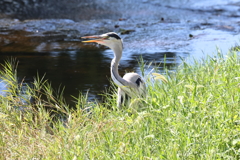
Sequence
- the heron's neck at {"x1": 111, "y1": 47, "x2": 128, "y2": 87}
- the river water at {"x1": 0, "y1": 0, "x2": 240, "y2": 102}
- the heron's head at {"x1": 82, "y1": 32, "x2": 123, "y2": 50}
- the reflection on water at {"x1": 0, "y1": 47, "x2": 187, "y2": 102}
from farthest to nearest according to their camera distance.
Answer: the river water at {"x1": 0, "y1": 0, "x2": 240, "y2": 102} → the reflection on water at {"x1": 0, "y1": 47, "x2": 187, "y2": 102} → the heron's head at {"x1": 82, "y1": 32, "x2": 123, "y2": 50} → the heron's neck at {"x1": 111, "y1": 47, "x2": 128, "y2": 87}

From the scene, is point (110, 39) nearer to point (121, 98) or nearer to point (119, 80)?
point (119, 80)

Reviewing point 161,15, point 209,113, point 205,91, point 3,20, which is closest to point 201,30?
point 161,15

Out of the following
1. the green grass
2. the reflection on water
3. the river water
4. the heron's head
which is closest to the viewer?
Answer: the green grass

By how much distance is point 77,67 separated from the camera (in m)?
7.84

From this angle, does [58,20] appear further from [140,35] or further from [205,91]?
[205,91]

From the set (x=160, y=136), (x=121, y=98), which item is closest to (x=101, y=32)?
(x=121, y=98)

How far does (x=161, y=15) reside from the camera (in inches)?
523

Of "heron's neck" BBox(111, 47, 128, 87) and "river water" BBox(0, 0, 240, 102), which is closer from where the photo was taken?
"heron's neck" BBox(111, 47, 128, 87)

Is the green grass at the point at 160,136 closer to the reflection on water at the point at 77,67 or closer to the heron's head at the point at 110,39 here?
the heron's head at the point at 110,39

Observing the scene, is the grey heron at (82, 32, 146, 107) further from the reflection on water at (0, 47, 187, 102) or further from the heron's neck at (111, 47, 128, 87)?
the reflection on water at (0, 47, 187, 102)

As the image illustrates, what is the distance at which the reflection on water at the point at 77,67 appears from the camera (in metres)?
6.73

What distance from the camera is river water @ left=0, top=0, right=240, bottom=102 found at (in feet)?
24.8

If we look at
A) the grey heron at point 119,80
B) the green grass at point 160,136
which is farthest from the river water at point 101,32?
the green grass at point 160,136

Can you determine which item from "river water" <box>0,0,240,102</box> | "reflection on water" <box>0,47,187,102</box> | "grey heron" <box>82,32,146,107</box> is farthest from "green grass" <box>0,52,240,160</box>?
"reflection on water" <box>0,47,187,102</box>
